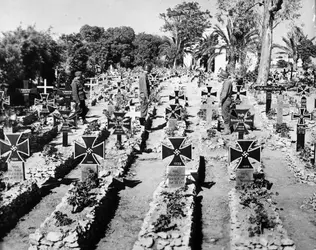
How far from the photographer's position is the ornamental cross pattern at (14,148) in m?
10.4

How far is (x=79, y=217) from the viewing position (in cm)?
834

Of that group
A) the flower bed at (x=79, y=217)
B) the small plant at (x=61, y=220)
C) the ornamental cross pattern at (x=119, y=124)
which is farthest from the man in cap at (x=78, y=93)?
the small plant at (x=61, y=220)

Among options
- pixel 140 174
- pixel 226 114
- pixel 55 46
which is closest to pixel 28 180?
pixel 140 174

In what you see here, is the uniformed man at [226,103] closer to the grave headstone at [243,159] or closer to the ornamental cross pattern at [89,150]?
the grave headstone at [243,159]

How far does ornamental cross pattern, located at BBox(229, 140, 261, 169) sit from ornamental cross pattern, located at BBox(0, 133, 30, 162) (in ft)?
15.6

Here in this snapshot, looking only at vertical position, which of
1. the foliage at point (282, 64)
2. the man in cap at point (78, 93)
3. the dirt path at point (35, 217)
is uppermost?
the foliage at point (282, 64)

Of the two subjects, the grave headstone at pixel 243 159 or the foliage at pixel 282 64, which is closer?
the grave headstone at pixel 243 159

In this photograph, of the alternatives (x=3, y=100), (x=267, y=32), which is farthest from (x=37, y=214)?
(x=267, y=32)

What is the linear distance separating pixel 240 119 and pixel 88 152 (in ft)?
18.6

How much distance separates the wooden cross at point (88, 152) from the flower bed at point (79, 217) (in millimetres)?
405

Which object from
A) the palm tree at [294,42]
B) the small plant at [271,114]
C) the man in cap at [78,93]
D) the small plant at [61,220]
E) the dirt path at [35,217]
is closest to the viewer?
the small plant at [61,220]

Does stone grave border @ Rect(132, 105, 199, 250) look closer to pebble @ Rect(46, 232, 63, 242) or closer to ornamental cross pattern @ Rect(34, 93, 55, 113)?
pebble @ Rect(46, 232, 63, 242)

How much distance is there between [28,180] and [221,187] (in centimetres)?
462

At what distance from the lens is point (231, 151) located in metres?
9.86
